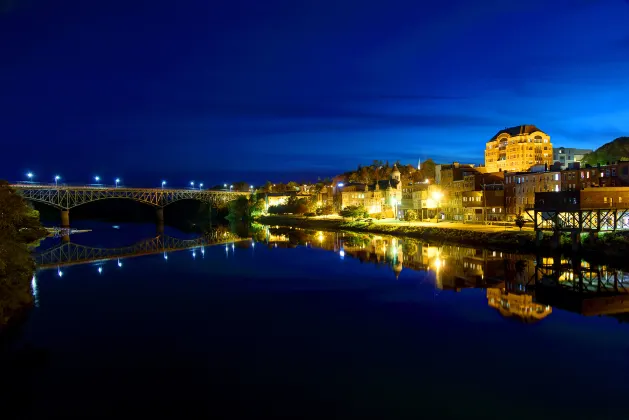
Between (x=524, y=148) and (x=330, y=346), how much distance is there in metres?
88.9

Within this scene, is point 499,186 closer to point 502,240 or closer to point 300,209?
point 502,240

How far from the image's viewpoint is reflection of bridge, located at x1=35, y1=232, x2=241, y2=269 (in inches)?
1713

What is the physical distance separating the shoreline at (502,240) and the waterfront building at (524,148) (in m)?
37.5

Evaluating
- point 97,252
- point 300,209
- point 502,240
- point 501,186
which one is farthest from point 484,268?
point 300,209

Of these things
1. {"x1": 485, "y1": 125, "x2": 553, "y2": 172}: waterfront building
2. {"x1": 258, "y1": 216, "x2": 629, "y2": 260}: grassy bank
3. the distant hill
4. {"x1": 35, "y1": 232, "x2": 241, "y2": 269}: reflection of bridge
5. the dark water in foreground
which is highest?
{"x1": 485, "y1": 125, "x2": 553, "y2": 172}: waterfront building

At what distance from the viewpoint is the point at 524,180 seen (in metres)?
60.3

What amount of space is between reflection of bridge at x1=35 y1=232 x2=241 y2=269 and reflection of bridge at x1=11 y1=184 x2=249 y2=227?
116 feet

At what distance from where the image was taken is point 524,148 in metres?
94.7

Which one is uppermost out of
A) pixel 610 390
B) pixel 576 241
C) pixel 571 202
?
pixel 571 202

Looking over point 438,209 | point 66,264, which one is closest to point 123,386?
point 66,264

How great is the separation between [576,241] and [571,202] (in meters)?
3.87

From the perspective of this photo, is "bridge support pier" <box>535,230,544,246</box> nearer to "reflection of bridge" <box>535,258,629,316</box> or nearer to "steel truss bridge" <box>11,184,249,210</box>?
"reflection of bridge" <box>535,258,629,316</box>

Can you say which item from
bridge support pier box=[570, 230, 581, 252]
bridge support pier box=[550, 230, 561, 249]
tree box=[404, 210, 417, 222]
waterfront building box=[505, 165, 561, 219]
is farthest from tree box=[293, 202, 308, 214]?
bridge support pier box=[570, 230, 581, 252]

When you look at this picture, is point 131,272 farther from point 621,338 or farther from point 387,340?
point 621,338
